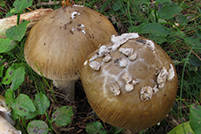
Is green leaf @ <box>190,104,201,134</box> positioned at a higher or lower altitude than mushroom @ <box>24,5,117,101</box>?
lower

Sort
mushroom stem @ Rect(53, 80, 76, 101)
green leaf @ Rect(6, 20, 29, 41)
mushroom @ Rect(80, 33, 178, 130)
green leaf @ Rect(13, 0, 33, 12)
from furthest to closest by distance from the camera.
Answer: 1. mushroom stem @ Rect(53, 80, 76, 101)
2. green leaf @ Rect(13, 0, 33, 12)
3. green leaf @ Rect(6, 20, 29, 41)
4. mushroom @ Rect(80, 33, 178, 130)

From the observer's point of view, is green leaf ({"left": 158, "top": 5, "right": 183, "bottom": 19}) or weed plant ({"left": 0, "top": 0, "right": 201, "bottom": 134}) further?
green leaf ({"left": 158, "top": 5, "right": 183, "bottom": 19})

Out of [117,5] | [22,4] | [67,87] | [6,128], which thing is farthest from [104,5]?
[6,128]

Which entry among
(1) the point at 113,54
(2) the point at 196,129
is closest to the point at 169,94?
(2) the point at 196,129

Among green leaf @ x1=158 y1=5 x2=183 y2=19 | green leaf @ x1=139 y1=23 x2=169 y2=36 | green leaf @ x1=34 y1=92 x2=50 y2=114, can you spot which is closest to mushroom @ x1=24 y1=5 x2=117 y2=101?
green leaf @ x1=34 y1=92 x2=50 y2=114

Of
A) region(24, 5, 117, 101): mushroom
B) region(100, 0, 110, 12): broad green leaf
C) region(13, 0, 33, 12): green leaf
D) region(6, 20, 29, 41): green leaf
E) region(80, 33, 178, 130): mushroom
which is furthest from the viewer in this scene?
region(100, 0, 110, 12): broad green leaf

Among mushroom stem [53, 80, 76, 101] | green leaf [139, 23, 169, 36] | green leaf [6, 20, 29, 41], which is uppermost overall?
green leaf [6, 20, 29, 41]

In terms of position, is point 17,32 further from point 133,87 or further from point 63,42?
point 133,87

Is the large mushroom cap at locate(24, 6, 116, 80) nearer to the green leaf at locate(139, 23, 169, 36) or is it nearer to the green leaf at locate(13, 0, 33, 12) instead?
the green leaf at locate(13, 0, 33, 12)
